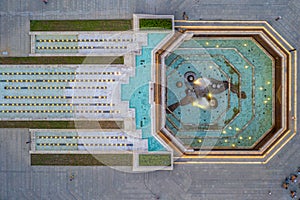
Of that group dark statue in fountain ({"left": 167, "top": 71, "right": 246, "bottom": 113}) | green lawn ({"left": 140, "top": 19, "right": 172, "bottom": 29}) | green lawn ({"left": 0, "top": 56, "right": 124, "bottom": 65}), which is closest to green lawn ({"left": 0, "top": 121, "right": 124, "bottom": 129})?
green lawn ({"left": 0, "top": 56, "right": 124, "bottom": 65})

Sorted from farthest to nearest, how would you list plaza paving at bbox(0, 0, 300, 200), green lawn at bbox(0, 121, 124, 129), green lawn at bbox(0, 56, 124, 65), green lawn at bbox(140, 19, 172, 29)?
green lawn at bbox(0, 121, 124, 129) → green lawn at bbox(0, 56, 124, 65) → plaza paving at bbox(0, 0, 300, 200) → green lawn at bbox(140, 19, 172, 29)

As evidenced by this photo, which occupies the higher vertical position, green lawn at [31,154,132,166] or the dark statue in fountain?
the dark statue in fountain

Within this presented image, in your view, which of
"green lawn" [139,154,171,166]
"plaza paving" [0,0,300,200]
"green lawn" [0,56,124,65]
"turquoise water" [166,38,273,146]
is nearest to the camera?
"green lawn" [139,154,171,166]

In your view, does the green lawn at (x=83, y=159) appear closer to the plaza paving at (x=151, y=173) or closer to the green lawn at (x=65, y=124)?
the plaza paving at (x=151, y=173)

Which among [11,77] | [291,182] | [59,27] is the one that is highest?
[59,27]

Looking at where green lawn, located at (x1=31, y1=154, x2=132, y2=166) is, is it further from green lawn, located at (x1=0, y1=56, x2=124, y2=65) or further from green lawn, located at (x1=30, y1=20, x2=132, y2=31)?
green lawn, located at (x1=30, y1=20, x2=132, y2=31)

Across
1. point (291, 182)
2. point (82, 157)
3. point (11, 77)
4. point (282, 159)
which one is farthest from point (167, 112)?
point (11, 77)

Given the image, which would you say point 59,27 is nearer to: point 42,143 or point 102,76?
point 102,76
